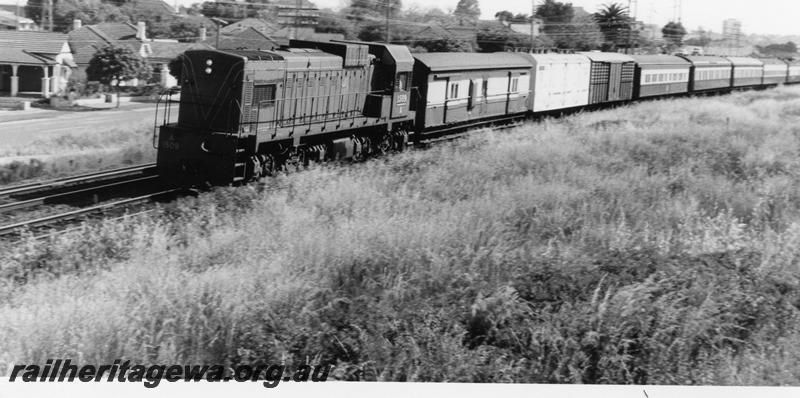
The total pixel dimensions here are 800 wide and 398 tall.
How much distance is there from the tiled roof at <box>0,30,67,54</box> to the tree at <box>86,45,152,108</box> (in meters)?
0.61

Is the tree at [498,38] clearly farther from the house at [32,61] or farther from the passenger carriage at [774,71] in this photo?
the passenger carriage at [774,71]

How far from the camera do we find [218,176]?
1004 centimetres

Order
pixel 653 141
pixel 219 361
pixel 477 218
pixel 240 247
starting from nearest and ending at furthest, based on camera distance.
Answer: pixel 219 361, pixel 240 247, pixel 477 218, pixel 653 141

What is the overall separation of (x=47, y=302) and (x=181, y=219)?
10.8ft

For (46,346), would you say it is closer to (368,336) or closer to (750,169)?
(368,336)

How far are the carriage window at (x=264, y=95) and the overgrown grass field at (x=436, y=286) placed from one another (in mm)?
1988

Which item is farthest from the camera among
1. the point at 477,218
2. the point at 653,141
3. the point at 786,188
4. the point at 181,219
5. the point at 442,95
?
the point at 442,95

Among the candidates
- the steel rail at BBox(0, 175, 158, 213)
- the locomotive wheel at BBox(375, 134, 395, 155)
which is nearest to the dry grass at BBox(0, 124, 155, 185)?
the steel rail at BBox(0, 175, 158, 213)

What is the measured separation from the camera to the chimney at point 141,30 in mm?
9062

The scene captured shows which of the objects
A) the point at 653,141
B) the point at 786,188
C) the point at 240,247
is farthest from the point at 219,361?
the point at 653,141

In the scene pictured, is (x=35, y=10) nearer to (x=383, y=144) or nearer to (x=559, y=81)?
(x=383, y=144)

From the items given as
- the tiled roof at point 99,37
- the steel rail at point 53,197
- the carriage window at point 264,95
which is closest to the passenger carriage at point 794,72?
the carriage window at point 264,95

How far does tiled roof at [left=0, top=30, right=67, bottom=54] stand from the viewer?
26.2 ft

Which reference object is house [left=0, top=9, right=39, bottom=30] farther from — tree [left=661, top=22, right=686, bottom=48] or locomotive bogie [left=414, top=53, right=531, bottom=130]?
tree [left=661, top=22, right=686, bottom=48]
